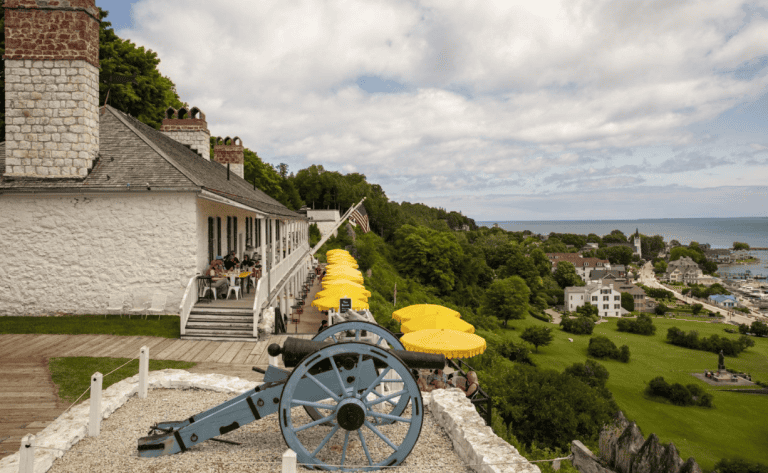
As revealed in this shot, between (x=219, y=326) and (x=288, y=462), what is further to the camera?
(x=219, y=326)

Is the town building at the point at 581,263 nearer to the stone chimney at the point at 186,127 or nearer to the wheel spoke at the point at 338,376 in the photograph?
the stone chimney at the point at 186,127

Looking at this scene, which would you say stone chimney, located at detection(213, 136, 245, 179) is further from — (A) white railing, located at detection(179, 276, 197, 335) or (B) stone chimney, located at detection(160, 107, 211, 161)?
(A) white railing, located at detection(179, 276, 197, 335)

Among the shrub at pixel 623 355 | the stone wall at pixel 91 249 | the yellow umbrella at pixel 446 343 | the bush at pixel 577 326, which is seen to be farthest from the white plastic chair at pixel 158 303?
the bush at pixel 577 326

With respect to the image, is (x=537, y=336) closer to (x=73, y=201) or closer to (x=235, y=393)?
(x=73, y=201)

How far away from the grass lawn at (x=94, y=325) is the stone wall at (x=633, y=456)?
9699 millimetres

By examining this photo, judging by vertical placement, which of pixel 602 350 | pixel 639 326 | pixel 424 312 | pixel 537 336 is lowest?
pixel 639 326

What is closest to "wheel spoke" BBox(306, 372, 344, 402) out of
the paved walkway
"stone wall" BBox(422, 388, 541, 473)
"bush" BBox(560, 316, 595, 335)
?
"stone wall" BBox(422, 388, 541, 473)

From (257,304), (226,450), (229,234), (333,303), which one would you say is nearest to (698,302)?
(229,234)

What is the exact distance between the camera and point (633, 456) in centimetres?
658

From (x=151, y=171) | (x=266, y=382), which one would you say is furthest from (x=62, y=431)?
(x=151, y=171)

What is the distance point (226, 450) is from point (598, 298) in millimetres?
117024

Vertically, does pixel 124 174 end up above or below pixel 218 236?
Answer: above

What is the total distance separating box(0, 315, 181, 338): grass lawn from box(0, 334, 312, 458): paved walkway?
375mm

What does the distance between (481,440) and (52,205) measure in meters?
12.9
